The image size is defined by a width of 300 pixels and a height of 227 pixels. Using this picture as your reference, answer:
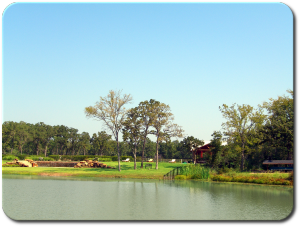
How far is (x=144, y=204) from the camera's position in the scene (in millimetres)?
22859

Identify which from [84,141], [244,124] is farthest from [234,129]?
[84,141]

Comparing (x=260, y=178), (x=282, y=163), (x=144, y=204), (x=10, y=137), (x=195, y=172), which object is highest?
(x=10, y=137)

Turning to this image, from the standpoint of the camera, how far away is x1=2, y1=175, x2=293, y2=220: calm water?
1927cm

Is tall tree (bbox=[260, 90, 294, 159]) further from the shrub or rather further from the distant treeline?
the distant treeline

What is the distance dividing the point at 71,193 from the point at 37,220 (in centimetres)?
981

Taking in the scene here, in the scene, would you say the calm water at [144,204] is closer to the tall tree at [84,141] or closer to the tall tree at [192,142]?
the tall tree at [192,142]

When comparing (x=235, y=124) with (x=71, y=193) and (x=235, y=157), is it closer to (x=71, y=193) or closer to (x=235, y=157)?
(x=235, y=157)

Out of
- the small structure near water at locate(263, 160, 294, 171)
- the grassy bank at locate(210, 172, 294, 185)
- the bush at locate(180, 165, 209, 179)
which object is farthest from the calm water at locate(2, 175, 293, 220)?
the small structure near water at locate(263, 160, 294, 171)

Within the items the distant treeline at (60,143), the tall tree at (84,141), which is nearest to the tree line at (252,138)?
the distant treeline at (60,143)

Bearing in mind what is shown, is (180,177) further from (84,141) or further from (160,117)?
(84,141)

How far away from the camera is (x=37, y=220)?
17.9 metres

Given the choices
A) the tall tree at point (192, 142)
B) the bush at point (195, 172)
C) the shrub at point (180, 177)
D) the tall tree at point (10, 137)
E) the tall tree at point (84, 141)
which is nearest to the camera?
the bush at point (195, 172)

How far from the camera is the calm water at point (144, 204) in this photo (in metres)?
19.3
